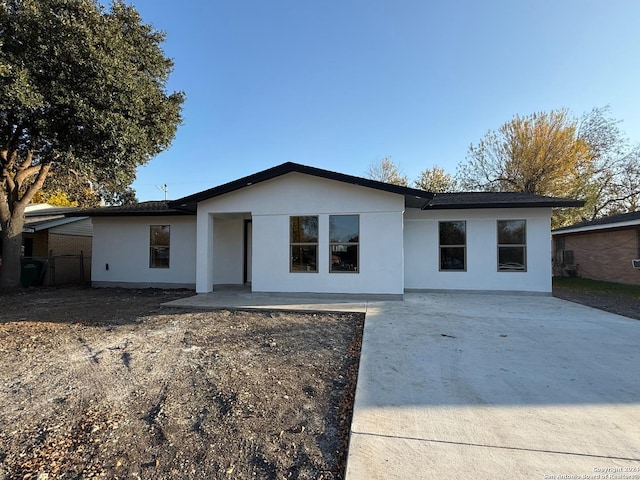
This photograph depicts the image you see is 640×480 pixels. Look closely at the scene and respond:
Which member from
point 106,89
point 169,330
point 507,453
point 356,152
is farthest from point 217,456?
point 356,152

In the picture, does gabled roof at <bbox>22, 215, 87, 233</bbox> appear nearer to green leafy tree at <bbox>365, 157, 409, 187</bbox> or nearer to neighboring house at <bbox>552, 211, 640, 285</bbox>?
neighboring house at <bbox>552, 211, 640, 285</bbox>

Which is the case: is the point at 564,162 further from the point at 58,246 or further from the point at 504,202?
the point at 58,246

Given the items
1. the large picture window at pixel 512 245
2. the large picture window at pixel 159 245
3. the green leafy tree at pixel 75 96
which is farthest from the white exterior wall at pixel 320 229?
the green leafy tree at pixel 75 96

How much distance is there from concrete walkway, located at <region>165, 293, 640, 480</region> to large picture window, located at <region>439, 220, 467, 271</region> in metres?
4.11

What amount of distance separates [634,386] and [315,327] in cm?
436

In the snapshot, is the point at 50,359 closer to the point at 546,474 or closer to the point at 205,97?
the point at 546,474

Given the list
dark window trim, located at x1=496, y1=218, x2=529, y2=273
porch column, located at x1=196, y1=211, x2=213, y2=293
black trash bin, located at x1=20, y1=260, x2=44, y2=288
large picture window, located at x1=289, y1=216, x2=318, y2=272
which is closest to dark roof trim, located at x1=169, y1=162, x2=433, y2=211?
porch column, located at x1=196, y1=211, x2=213, y2=293

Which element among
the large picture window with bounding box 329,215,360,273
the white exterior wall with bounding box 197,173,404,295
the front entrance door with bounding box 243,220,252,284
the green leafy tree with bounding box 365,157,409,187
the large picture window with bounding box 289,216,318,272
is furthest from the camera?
the green leafy tree with bounding box 365,157,409,187

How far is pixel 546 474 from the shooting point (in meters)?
2.08

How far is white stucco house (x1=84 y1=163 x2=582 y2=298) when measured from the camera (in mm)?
8859

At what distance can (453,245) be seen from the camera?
10352 millimetres

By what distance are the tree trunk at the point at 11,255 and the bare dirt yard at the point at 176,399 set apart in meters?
7.04

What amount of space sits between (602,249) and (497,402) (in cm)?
1681

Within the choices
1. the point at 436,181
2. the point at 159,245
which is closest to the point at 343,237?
the point at 159,245
